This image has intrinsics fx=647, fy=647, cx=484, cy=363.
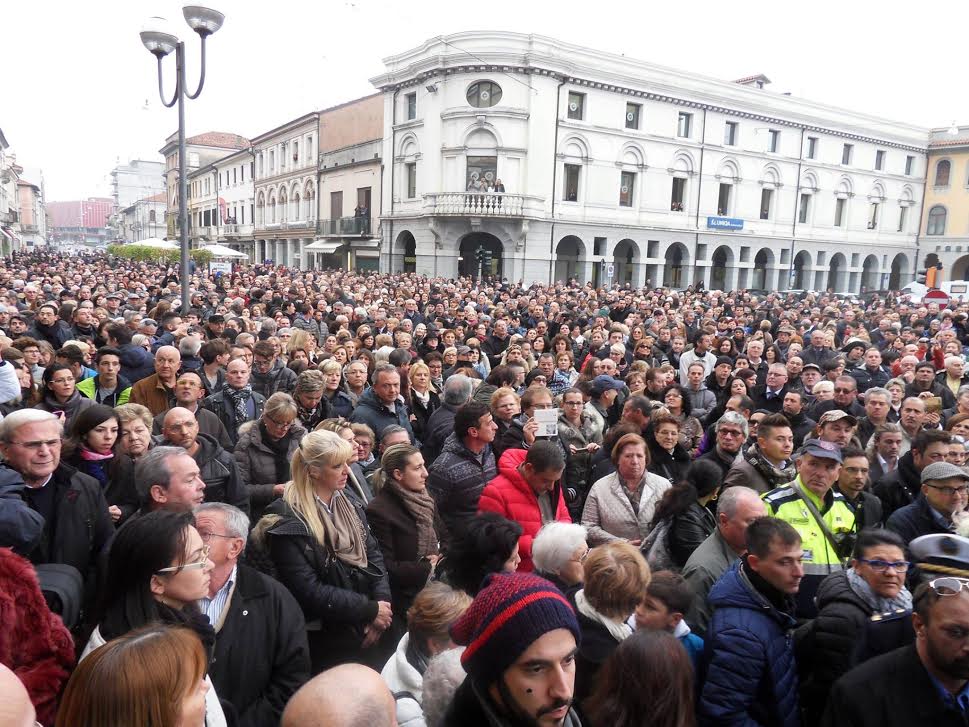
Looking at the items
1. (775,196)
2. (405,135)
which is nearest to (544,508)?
(405,135)

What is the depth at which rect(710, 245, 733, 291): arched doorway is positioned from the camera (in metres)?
39.2

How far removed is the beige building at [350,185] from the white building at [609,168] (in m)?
2.43

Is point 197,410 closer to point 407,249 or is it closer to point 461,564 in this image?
point 461,564

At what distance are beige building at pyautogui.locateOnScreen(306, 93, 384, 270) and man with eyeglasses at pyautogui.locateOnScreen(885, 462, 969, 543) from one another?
35.3 metres

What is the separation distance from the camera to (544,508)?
4.04 metres

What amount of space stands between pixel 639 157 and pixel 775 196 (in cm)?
1074

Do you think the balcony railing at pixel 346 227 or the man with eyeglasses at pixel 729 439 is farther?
the balcony railing at pixel 346 227

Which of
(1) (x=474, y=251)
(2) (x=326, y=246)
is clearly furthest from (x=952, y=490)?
(2) (x=326, y=246)

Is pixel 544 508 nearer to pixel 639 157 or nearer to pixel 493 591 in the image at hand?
pixel 493 591

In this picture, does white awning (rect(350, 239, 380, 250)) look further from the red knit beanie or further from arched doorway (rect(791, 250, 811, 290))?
the red knit beanie

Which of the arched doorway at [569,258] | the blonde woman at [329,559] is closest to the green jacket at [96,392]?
the blonde woman at [329,559]

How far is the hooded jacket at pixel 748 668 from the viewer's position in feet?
8.21

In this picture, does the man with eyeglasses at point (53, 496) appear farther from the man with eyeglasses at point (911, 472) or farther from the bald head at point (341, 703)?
the man with eyeglasses at point (911, 472)

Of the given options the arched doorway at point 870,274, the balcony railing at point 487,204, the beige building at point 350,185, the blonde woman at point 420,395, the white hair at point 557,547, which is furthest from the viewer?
the arched doorway at point 870,274
